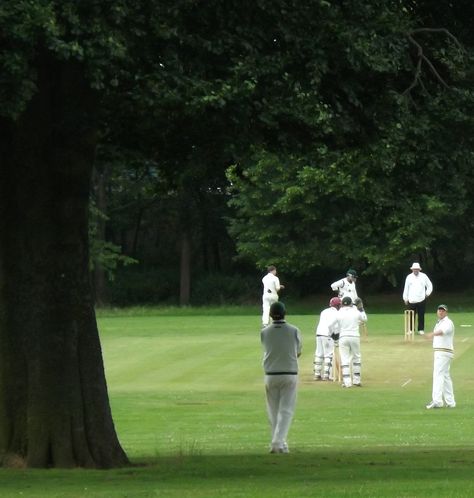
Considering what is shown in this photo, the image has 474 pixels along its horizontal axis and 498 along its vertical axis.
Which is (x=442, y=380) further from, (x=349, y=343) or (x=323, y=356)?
(x=323, y=356)

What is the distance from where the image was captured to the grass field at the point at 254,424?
1377 centimetres

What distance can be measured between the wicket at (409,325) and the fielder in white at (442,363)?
10.3 m

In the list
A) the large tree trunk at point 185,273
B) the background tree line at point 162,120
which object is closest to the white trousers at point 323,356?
the background tree line at point 162,120

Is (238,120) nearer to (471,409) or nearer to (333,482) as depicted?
(333,482)

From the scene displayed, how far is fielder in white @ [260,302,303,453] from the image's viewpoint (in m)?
17.9

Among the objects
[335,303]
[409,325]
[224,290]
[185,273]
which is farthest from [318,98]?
[185,273]

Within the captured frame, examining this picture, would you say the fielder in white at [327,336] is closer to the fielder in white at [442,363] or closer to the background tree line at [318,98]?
the fielder in white at [442,363]

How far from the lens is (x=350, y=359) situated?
29.5 meters

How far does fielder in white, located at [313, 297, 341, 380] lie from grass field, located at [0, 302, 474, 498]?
50 cm

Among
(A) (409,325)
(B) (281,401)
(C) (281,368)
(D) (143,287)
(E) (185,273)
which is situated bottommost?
(B) (281,401)

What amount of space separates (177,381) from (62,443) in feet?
50.0

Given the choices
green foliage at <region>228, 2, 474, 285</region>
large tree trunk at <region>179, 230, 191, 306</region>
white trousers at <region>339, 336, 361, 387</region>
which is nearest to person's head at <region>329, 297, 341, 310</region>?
white trousers at <region>339, 336, 361, 387</region>

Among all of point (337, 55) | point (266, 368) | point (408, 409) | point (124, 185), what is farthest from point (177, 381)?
point (124, 185)

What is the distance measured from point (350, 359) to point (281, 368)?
38.8ft
